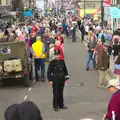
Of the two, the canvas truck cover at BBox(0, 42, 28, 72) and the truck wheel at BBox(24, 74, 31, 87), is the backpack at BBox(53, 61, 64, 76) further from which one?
the truck wheel at BBox(24, 74, 31, 87)

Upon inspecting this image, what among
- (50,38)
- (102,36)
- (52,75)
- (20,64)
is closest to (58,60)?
(52,75)

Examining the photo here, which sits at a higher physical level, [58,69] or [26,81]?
[58,69]

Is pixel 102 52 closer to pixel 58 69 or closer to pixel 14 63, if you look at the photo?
pixel 14 63

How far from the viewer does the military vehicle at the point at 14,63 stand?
43.2 feet

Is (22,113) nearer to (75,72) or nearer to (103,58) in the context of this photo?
(103,58)

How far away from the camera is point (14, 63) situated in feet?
43.2

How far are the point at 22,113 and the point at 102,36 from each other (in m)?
18.5

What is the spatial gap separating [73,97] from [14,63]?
2.28m

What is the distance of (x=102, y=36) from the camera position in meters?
21.7

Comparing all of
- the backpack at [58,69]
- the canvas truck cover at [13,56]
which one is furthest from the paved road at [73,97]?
the backpack at [58,69]

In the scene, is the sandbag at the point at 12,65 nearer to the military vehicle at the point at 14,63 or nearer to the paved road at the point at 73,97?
the military vehicle at the point at 14,63

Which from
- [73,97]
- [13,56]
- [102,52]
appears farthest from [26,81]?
[102,52]

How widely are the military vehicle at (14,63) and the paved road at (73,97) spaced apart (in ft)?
1.34

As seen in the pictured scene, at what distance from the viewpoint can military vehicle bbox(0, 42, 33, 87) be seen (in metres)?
13.2
